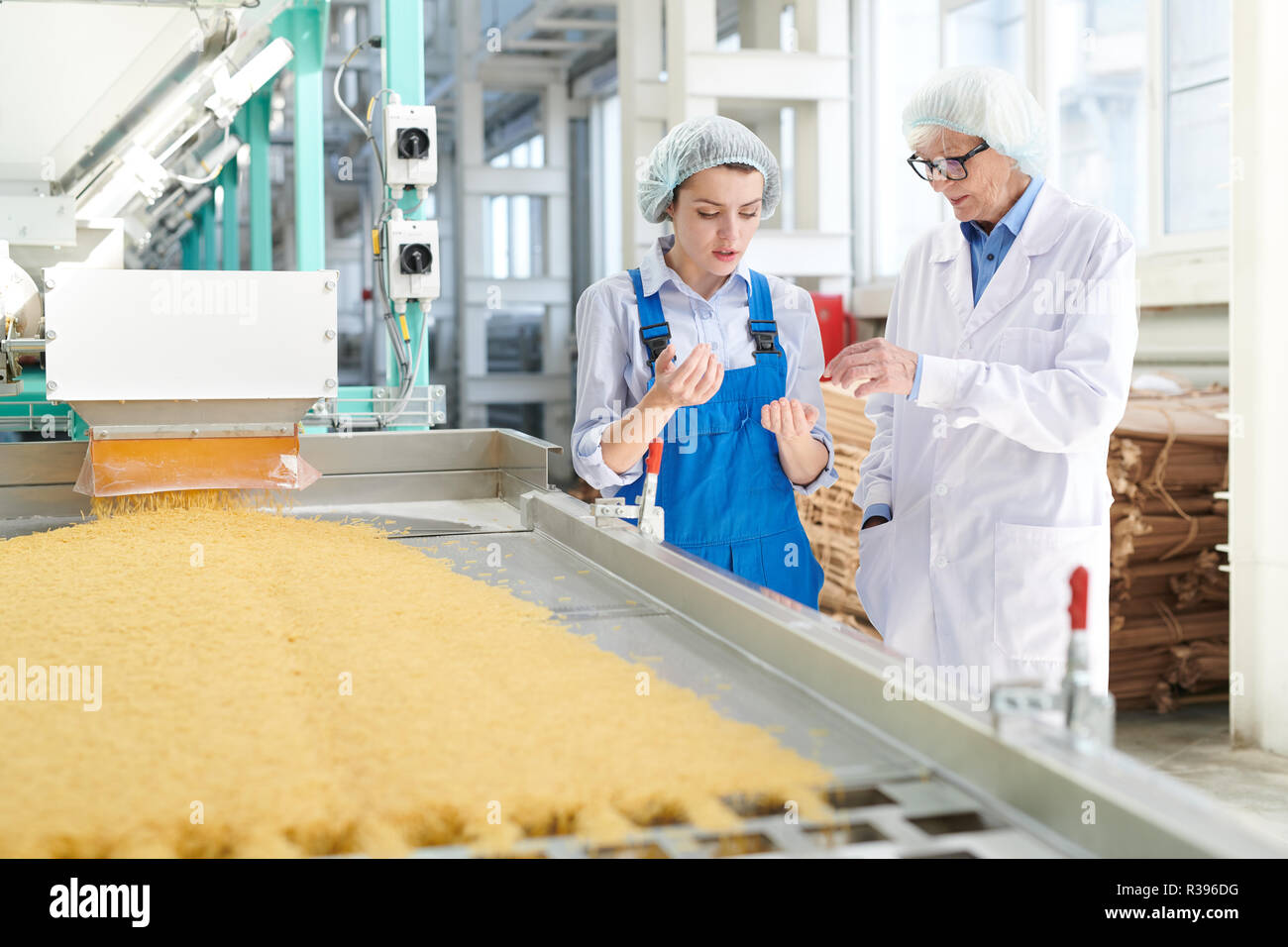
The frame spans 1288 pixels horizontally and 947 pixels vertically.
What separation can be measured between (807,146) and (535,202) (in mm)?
6980

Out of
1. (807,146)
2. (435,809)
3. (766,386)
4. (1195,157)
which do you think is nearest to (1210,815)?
(435,809)

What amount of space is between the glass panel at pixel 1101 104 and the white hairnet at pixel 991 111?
2.95 meters

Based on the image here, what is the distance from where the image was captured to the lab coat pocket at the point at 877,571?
2146mm

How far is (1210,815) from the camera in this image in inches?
32.2

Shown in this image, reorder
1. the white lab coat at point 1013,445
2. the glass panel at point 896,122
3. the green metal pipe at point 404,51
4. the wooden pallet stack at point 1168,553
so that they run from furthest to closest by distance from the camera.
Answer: the glass panel at point 896,122
the wooden pallet stack at point 1168,553
the green metal pipe at point 404,51
the white lab coat at point 1013,445

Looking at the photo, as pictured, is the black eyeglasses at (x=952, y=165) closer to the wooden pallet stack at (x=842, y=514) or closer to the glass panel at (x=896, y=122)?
the wooden pallet stack at (x=842, y=514)

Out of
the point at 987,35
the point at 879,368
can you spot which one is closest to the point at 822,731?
the point at 879,368

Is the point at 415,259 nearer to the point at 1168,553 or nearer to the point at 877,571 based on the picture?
the point at 877,571

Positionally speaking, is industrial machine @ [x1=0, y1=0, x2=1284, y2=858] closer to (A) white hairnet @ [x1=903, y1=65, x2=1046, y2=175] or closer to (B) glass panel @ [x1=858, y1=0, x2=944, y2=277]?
Answer: (A) white hairnet @ [x1=903, y1=65, x2=1046, y2=175]

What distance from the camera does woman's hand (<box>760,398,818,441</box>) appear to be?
200 cm

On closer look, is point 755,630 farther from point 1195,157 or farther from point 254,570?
point 1195,157

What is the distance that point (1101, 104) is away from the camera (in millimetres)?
4773

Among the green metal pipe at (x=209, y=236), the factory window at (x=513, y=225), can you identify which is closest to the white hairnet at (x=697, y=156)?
the green metal pipe at (x=209, y=236)

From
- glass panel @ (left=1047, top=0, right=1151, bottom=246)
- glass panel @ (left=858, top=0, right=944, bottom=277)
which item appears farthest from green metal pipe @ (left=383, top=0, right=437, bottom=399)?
glass panel @ (left=858, top=0, right=944, bottom=277)
